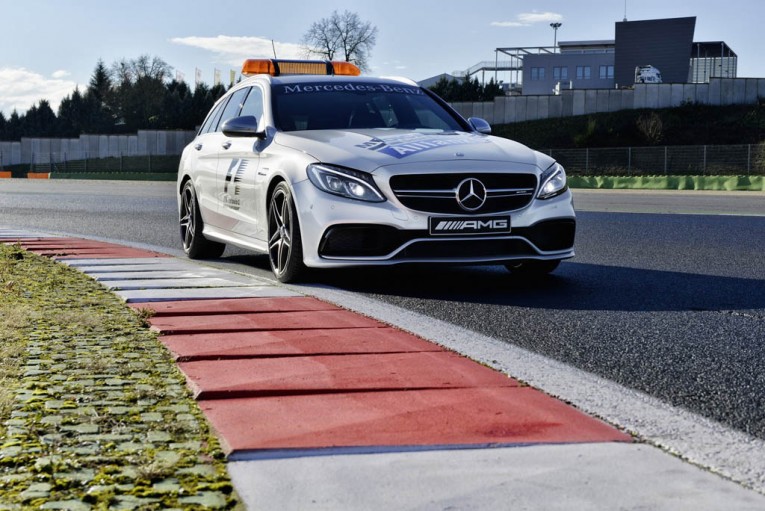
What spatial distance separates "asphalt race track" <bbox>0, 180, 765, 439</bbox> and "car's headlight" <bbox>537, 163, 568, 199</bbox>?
675 mm

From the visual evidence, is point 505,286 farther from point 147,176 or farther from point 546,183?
point 147,176

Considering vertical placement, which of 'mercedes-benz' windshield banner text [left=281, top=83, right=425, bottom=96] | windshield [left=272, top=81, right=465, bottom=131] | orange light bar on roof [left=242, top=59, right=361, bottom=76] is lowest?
windshield [left=272, top=81, right=465, bottom=131]

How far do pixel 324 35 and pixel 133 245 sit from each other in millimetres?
84097

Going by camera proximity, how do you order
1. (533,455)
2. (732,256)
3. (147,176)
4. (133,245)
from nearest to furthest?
1. (533,455)
2. (732,256)
3. (133,245)
4. (147,176)

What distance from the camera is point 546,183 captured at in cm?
821

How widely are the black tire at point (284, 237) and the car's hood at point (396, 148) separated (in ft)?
1.28

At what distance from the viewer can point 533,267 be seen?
8773 millimetres

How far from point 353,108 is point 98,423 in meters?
5.90

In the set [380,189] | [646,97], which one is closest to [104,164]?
[646,97]

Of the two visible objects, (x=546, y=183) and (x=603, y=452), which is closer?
(x=603, y=452)

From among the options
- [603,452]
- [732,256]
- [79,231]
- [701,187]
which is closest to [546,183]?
[732,256]

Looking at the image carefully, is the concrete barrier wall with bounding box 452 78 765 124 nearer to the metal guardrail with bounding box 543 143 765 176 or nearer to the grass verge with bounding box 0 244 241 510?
the metal guardrail with bounding box 543 143 765 176

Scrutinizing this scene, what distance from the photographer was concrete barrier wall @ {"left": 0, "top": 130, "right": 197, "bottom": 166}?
80.2m

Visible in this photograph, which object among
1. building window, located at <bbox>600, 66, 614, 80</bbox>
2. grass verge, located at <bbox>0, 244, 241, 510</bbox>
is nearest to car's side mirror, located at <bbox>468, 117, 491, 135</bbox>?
grass verge, located at <bbox>0, 244, 241, 510</bbox>
